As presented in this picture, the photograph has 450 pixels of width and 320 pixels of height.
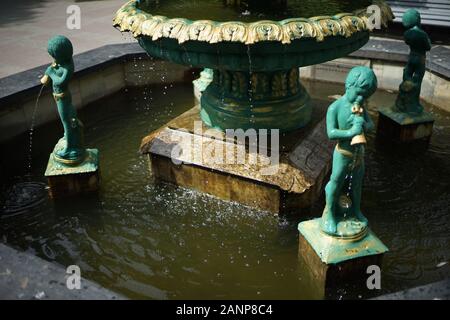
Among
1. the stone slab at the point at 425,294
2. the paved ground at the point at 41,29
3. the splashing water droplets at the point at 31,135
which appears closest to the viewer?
the stone slab at the point at 425,294

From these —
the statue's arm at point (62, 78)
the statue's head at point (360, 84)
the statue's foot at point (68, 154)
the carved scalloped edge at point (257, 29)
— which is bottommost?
the statue's foot at point (68, 154)

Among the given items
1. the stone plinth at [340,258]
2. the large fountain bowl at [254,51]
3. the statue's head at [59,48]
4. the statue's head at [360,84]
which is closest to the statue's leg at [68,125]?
the statue's head at [59,48]

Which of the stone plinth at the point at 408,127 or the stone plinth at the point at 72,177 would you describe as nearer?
the stone plinth at the point at 72,177

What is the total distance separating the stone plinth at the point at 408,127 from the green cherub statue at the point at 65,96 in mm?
3527

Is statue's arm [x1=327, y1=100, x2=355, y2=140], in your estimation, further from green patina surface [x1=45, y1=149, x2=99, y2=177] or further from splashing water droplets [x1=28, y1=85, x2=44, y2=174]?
splashing water droplets [x1=28, y1=85, x2=44, y2=174]

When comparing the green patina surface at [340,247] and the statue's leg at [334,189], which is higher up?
the statue's leg at [334,189]

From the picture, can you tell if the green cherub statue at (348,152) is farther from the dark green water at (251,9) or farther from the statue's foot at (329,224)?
the dark green water at (251,9)

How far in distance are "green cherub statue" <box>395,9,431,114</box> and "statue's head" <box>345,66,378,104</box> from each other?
8.50 ft

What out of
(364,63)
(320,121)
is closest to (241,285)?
(320,121)

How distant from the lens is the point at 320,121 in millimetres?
5242

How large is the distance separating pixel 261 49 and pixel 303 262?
1.79 meters

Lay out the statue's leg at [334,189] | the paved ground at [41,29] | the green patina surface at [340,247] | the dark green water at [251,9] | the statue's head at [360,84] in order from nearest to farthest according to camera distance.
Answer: the statue's head at [360,84]
the statue's leg at [334,189]
the green patina surface at [340,247]
the dark green water at [251,9]
the paved ground at [41,29]

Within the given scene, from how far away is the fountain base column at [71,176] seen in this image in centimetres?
466
